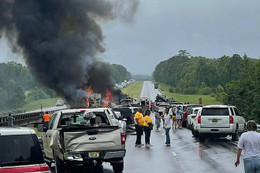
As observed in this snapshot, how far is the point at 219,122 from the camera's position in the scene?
89.4ft

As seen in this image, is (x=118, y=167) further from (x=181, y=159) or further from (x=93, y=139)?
(x=181, y=159)

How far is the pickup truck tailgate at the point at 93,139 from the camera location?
1413cm

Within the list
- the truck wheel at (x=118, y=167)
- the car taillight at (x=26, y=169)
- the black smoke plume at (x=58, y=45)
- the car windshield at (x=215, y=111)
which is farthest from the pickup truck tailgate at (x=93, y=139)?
the black smoke plume at (x=58, y=45)

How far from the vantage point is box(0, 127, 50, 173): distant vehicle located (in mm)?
8703

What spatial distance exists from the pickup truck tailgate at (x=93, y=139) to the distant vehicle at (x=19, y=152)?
5070mm

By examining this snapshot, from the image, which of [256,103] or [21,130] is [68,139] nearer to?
[21,130]

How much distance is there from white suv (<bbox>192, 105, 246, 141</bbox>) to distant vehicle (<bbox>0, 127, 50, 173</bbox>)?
63.0 ft

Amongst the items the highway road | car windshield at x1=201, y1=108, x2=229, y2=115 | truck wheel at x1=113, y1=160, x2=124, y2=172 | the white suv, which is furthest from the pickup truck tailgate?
car windshield at x1=201, y1=108, x2=229, y2=115

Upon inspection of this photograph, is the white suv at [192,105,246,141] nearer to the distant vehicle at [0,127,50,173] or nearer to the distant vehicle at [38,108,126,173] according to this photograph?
the distant vehicle at [38,108,126,173]

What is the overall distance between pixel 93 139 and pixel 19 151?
553 centimetres

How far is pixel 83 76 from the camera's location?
74.9 meters

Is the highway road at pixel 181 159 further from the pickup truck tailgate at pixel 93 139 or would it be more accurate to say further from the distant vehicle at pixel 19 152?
the distant vehicle at pixel 19 152

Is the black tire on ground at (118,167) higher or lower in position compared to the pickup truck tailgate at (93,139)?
lower

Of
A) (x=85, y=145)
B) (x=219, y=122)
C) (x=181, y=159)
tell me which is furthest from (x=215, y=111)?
(x=85, y=145)
